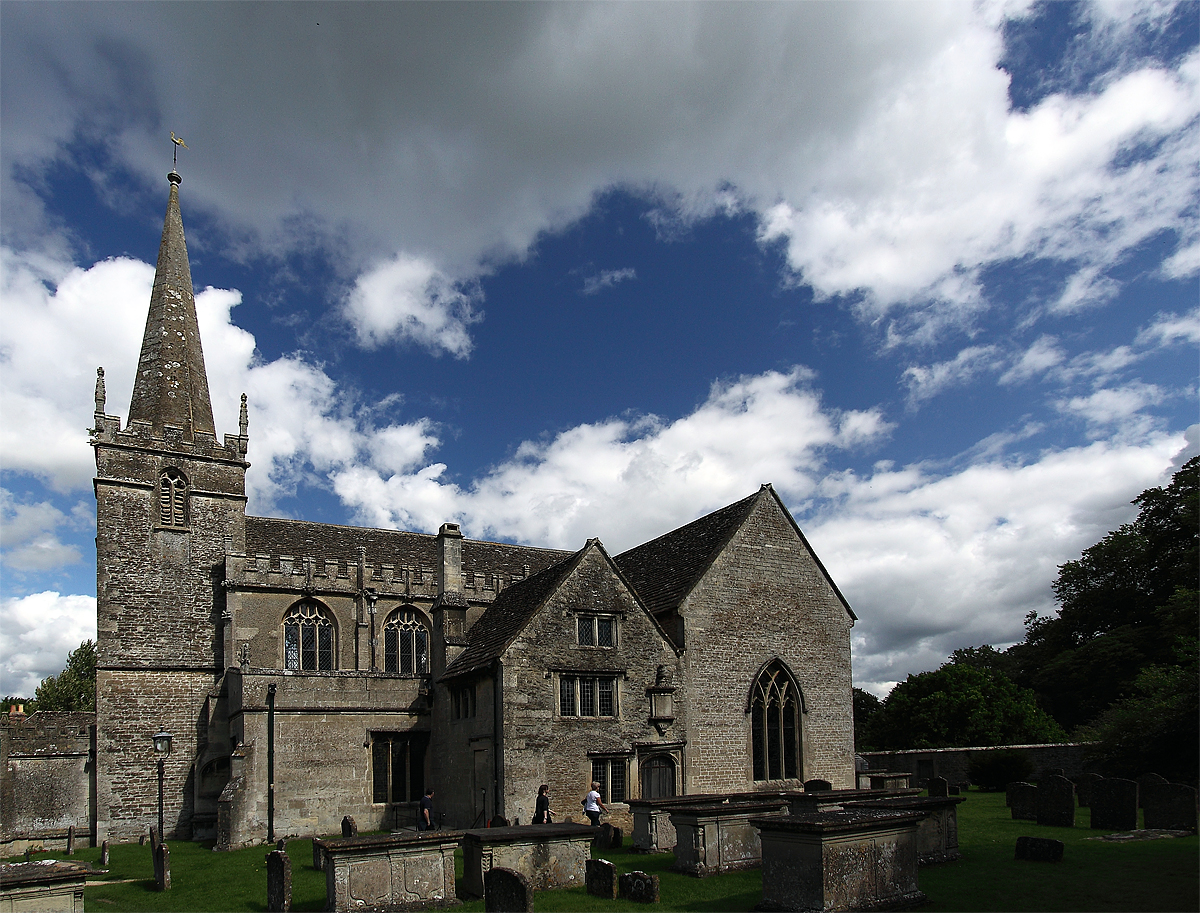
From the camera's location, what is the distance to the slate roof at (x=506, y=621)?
2530 cm

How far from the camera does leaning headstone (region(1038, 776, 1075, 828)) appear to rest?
21.5 m

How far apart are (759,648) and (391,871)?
17.2 metres

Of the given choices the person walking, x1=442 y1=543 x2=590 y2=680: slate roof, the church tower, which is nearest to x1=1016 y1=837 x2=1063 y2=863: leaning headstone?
the person walking

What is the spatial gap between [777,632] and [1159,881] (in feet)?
52.7

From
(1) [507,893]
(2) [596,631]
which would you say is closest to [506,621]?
(2) [596,631]

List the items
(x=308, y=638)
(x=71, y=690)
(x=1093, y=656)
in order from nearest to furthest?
(x=308, y=638), (x=1093, y=656), (x=71, y=690)

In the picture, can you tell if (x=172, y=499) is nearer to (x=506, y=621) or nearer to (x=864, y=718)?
(x=506, y=621)

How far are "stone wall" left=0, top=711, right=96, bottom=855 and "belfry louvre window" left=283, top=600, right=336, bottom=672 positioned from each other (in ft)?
23.6

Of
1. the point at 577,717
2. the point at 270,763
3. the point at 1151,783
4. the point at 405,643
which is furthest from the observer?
the point at 405,643

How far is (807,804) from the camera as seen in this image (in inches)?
746

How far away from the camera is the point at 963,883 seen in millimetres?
14594

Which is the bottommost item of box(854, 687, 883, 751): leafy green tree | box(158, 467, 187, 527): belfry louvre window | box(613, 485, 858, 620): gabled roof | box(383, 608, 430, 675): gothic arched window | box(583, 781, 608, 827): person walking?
box(854, 687, 883, 751): leafy green tree

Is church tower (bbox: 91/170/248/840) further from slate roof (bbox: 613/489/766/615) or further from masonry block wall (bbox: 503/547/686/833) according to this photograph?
slate roof (bbox: 613/489/766/615)

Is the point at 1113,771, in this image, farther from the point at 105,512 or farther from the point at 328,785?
the point at 105,512
